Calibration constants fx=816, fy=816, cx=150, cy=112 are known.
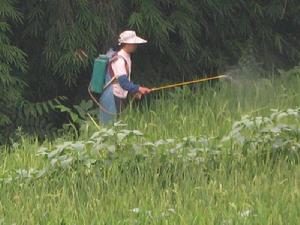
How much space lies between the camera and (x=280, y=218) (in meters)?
4.09

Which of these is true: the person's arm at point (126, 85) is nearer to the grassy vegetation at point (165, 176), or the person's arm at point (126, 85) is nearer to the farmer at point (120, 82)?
the farmer at point (120, 82)

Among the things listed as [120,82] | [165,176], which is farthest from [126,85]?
[165,176]

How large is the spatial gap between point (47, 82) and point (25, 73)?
0.40 metres

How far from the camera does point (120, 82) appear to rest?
7555mm

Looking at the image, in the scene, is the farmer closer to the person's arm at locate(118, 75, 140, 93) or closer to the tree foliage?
the person's arm at locate(118, 75, 140, 93)

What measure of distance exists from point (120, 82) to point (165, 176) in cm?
245

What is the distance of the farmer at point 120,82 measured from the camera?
7535 millimetres

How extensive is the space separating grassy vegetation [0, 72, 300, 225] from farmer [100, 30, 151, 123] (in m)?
0.82

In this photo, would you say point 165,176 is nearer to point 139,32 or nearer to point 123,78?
point 123,78

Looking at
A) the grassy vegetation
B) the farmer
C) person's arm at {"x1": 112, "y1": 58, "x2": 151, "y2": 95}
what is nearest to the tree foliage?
the farmer

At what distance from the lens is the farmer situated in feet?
24.7

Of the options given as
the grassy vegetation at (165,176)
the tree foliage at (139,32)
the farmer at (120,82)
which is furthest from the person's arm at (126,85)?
the tree foliage at (139,32)

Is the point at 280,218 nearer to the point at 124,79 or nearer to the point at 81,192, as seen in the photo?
the point at 81,192

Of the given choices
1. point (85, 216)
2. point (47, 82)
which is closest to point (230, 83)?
point (47, 82)
